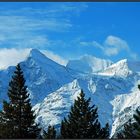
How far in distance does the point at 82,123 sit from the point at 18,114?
4194 mm

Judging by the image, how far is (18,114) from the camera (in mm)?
25438

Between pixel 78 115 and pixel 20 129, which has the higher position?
pixel 78 115

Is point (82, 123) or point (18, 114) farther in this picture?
point (82, 123)

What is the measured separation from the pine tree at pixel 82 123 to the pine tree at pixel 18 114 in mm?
1637

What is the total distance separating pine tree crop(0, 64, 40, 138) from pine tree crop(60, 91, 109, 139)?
1.64 meters

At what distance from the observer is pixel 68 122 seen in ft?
94.1

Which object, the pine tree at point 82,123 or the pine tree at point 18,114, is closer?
the pine tree at point 18,114

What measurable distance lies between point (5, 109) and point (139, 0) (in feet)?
64.3

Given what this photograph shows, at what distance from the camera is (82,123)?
2808 centimetres

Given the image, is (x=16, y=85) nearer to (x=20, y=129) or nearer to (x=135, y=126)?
(x=20, y=129)

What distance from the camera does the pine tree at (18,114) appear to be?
22891 millimetres

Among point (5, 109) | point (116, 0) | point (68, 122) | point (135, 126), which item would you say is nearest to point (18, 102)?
point (5, 109)

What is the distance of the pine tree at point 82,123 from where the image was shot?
2631 centimetres

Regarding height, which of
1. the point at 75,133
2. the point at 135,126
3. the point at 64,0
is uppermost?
the point at 75,133
